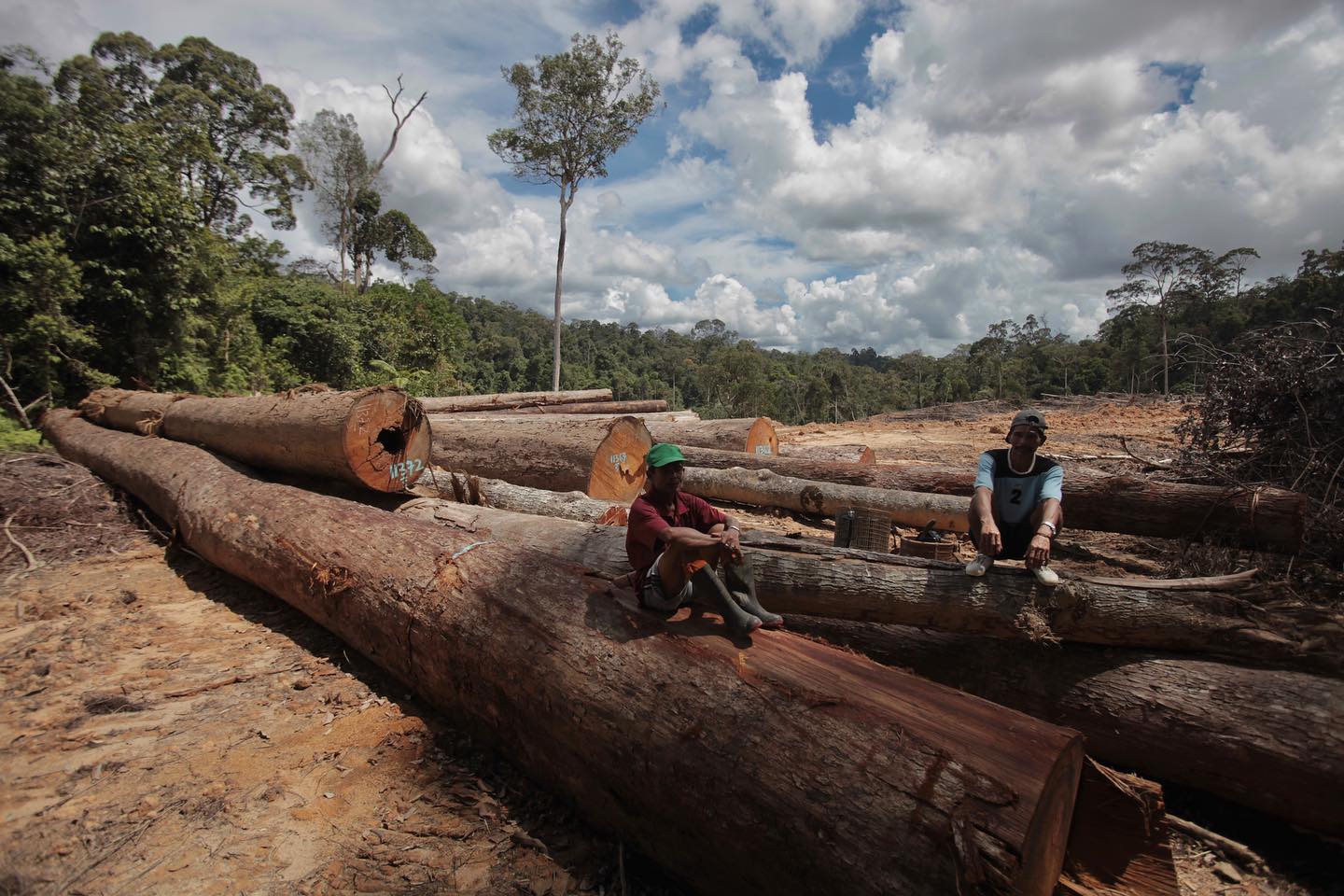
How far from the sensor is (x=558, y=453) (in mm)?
6699

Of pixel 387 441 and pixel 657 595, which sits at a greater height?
pixel 387 441

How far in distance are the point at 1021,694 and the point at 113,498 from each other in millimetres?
8963

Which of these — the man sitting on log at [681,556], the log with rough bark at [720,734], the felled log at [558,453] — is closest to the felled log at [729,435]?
the felled log at [558,453]

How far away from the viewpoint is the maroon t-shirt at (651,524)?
2.78 meters

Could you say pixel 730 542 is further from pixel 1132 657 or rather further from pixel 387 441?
pixel 387 441

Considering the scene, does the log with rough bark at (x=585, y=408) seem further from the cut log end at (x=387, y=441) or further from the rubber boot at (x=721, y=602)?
the rubber boot at (x=721, y=602)

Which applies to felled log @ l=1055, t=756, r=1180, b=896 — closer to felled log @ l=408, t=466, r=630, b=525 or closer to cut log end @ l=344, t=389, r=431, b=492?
felled log @ l=408, t=466, r=630, b=525

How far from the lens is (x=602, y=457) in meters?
6.63

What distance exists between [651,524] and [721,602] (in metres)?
0.46

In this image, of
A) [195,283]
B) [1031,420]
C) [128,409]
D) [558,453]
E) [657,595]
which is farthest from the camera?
[195,283]

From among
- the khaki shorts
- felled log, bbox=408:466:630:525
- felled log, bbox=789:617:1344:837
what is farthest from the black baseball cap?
felled log, bbox=408:466:630:525

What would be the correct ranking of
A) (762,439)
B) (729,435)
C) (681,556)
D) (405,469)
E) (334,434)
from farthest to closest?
1. (762,439)
2. (729,435)
3. (405,469)
4. (334,434)
5. (681,556)

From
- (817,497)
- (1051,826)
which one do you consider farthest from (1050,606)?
(817,497)

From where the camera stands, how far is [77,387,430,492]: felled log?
17.3ft
